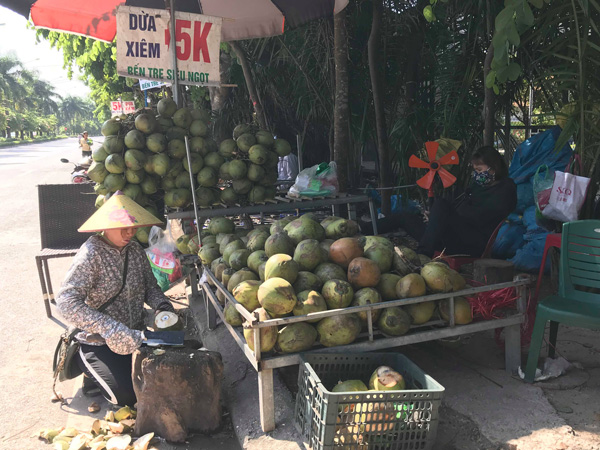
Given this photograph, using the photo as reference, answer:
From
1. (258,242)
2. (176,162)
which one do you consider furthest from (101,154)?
(258,242)

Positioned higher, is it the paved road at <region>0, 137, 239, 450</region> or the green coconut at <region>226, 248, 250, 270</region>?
the green coconut at <region>226, 248, 250, 270</region>

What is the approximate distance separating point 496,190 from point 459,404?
2.42m

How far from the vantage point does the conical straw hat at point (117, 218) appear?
332 cm

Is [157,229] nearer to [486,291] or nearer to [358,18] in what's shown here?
[486,291]

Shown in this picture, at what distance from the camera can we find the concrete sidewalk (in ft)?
7.95

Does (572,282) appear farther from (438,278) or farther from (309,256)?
(309,256)

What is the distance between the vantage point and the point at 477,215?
15.0 ft

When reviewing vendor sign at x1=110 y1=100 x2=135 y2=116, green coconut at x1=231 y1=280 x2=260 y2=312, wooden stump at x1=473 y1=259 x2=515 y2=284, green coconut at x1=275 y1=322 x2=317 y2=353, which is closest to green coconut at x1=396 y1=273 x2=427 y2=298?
green coconut at x1=275 y1=322 x2=317 y2=353

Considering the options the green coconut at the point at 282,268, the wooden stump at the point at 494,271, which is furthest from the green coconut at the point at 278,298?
the wooden stump at the point at 494,271

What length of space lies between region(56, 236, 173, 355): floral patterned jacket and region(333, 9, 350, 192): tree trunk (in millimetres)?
2336

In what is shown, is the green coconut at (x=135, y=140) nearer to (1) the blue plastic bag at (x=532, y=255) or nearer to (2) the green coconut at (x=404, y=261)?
(2) the green coconut at (x=404, y=261)

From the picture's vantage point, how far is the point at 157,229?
15.6ft

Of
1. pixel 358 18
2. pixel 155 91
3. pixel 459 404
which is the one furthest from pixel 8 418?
pixel 155 91

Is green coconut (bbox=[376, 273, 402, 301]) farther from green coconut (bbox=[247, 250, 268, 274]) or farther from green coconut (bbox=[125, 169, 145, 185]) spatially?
green coconut (bbox=[125, 169, 145, 185])
